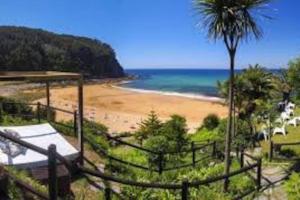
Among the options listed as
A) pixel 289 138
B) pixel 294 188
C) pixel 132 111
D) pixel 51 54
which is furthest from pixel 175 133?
pixel 51 54

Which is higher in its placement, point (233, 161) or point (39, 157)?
point (39, 157)

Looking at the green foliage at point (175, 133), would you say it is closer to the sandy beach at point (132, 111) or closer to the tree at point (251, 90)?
the tree at point (251, 90)

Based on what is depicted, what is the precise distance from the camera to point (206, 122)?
28.9 m

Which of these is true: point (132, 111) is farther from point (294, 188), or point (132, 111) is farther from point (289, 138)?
point (294, 188)

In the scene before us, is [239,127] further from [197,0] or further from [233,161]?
[197,0]

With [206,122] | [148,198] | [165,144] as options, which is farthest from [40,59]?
[148,198]

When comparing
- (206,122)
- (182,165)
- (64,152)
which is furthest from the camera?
(206,122)

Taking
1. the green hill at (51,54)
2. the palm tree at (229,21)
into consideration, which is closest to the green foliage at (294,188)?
the palm tree at (229,21)

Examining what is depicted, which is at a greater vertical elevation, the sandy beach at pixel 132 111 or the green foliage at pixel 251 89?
the green foliage at pixel 251 89

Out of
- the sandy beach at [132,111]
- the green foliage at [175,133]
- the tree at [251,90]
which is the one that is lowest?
the sandy beach at [132,111]

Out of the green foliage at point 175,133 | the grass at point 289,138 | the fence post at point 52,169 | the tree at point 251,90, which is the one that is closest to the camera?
the fence post at point 52,169

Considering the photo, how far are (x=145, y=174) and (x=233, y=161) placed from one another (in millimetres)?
3763

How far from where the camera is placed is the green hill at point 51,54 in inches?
4560

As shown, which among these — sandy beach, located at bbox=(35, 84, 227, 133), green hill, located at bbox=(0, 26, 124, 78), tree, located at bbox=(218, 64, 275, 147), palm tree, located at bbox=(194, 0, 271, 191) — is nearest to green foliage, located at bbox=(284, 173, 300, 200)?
palm tree, located at bbox=(194, 0, 271, 191)
